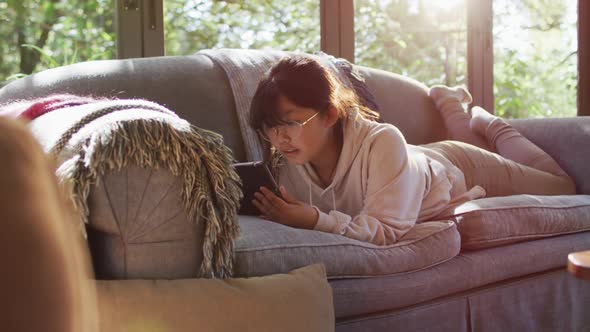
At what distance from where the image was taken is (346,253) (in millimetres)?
1573

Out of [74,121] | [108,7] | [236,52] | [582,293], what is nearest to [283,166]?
[236,52]

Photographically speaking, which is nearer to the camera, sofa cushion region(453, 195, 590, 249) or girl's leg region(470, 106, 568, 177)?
sofa cushion region(453, 195, 590, 249)

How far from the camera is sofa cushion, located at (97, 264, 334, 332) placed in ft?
3.87

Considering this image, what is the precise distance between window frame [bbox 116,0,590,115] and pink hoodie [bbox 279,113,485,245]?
1171 millimetres

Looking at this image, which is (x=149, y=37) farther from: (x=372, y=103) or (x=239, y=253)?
(x=239, y=253)

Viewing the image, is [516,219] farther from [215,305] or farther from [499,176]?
[215,305]

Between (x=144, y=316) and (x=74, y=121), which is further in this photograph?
(x=74, y=121)

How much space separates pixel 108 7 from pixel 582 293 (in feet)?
6.76

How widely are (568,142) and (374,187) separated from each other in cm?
116

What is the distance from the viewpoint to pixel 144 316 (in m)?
1.18

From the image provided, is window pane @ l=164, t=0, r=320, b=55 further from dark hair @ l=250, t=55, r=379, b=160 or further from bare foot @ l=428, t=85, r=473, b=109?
dark hair @ l=250, t=55, r=379, b=160

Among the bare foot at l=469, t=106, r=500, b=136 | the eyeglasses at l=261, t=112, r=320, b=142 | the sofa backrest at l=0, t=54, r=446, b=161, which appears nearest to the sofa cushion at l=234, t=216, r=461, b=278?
the eyeglasses at l=261, t=112, r=320, b=142

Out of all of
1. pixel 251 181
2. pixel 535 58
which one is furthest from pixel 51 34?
pixel 535 58

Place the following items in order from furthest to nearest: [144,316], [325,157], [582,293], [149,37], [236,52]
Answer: [149,37] → [236,52] → [582,293] → [325,157] → [144,316]
